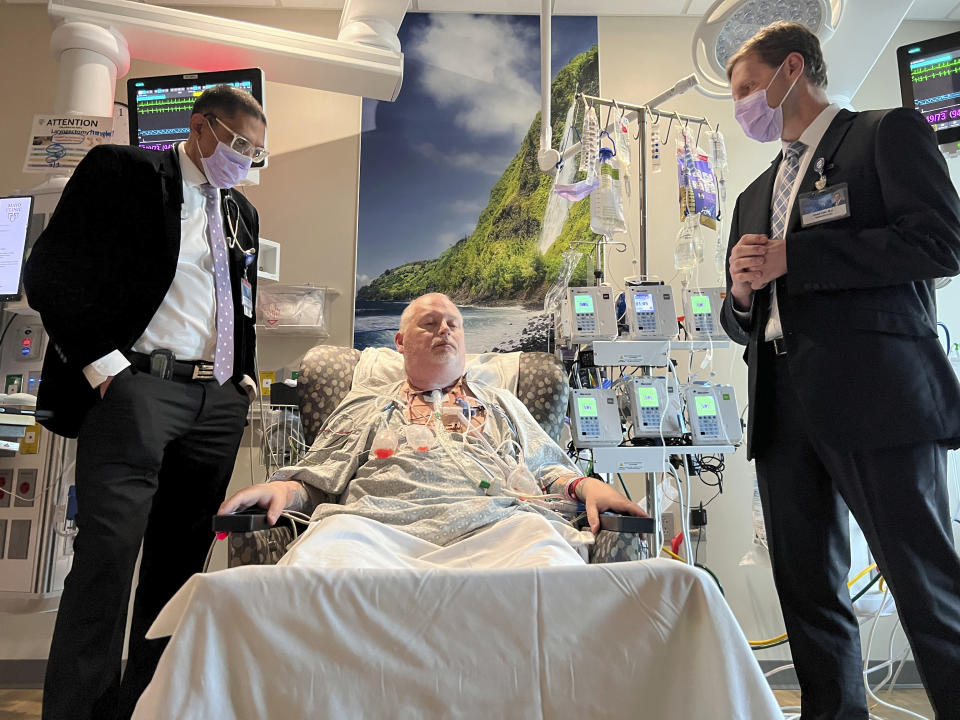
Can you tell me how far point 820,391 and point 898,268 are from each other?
32 centimetres

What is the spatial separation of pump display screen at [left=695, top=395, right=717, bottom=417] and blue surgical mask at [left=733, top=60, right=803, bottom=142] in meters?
1.11

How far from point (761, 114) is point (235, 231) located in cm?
158

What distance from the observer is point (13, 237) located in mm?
3279

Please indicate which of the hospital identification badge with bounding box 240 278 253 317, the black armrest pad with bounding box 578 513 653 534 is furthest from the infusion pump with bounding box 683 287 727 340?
the hospital identification badge with bounding box 240 278 253 317

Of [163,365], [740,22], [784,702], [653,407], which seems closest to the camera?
[163,365]

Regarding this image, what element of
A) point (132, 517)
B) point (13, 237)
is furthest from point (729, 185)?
point (13, 237)

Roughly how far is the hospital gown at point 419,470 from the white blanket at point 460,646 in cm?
66

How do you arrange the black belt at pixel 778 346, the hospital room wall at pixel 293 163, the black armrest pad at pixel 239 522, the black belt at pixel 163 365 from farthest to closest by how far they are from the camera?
the hospital room wall at pixel 293 163, the black belt at pixel 163 365, the black belt at pixel 778 346, the black armrest pad at pixel 239 522

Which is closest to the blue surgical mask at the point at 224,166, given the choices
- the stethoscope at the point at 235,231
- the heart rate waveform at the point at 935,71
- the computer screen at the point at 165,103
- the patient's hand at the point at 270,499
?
the stethoscope at the point at 235,231

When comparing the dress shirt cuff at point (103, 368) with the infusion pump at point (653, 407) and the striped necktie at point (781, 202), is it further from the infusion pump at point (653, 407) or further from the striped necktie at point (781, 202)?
the infusion pump at point (653, 407)

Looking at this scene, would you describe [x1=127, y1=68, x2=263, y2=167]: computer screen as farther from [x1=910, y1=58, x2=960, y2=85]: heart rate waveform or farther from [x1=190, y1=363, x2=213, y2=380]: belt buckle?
[x1=910, y1=58, x2=960, y2=85]: heart rate waveform

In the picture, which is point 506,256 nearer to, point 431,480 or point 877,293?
point 431,480

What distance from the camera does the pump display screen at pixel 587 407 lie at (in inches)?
105

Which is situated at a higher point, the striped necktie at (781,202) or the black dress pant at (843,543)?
the striped necktie at (781,202)
